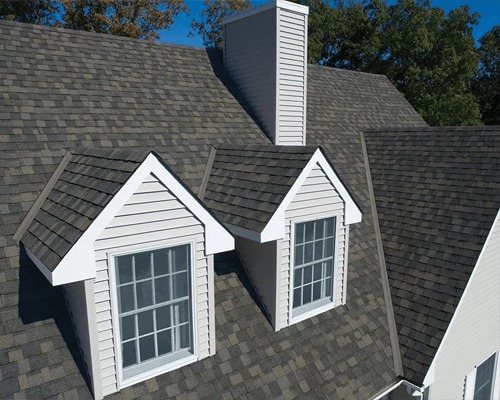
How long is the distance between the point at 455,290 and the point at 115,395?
612 cm

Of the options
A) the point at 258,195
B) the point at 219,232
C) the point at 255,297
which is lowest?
the point at 255,297

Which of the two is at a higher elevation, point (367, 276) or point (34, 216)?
point (34, 216)

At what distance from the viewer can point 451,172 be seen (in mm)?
9352

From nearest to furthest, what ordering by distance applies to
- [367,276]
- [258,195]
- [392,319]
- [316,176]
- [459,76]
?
[258,195]
[316,176]
[392,319]
[367,276]
[459,76]

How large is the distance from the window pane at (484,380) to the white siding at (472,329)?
410mm

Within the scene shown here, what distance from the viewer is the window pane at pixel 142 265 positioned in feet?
16.5

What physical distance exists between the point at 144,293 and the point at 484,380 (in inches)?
349

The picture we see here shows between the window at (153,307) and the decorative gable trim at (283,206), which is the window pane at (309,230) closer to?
the decorative gable trim at (283,206)

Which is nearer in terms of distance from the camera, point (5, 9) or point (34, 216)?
point (34, 216)

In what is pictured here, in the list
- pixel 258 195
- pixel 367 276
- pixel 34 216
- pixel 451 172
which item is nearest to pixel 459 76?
pixel 451 172

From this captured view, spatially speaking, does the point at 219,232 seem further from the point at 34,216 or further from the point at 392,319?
the point at 392,319

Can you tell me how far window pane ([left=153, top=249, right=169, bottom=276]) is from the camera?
5145 millimetres

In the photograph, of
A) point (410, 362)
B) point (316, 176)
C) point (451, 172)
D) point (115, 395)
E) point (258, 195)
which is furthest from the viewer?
point (451, 172)

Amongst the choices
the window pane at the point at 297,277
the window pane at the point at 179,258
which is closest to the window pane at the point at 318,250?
the window pane at the point at 297,277
